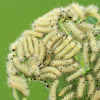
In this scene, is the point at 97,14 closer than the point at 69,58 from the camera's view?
No

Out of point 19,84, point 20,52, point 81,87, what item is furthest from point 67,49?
point 19,84

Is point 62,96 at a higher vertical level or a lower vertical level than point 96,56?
lower

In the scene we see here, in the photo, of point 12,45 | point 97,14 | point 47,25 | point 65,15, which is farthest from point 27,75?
point 97,14

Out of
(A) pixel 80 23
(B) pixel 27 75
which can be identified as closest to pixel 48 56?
(B) pixel 27 75

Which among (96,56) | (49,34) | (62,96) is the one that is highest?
(49,34)

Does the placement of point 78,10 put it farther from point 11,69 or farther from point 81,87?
point 11,69

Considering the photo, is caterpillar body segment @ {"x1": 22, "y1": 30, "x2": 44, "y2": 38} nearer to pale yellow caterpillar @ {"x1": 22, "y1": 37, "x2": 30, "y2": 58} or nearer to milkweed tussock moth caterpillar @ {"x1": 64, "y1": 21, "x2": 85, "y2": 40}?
pale yellow caterpillar @ {"x1": 22, "y1": 37, "x2": 30, "y2": 58}

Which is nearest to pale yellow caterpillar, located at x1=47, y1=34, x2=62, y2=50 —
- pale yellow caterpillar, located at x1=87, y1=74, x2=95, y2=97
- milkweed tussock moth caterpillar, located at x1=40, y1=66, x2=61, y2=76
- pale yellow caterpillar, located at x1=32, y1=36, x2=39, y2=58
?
pale yellow caterpillar, located at x1=32, y1=36, x2=39, y2=58

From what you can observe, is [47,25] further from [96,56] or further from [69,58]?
[96,56]
